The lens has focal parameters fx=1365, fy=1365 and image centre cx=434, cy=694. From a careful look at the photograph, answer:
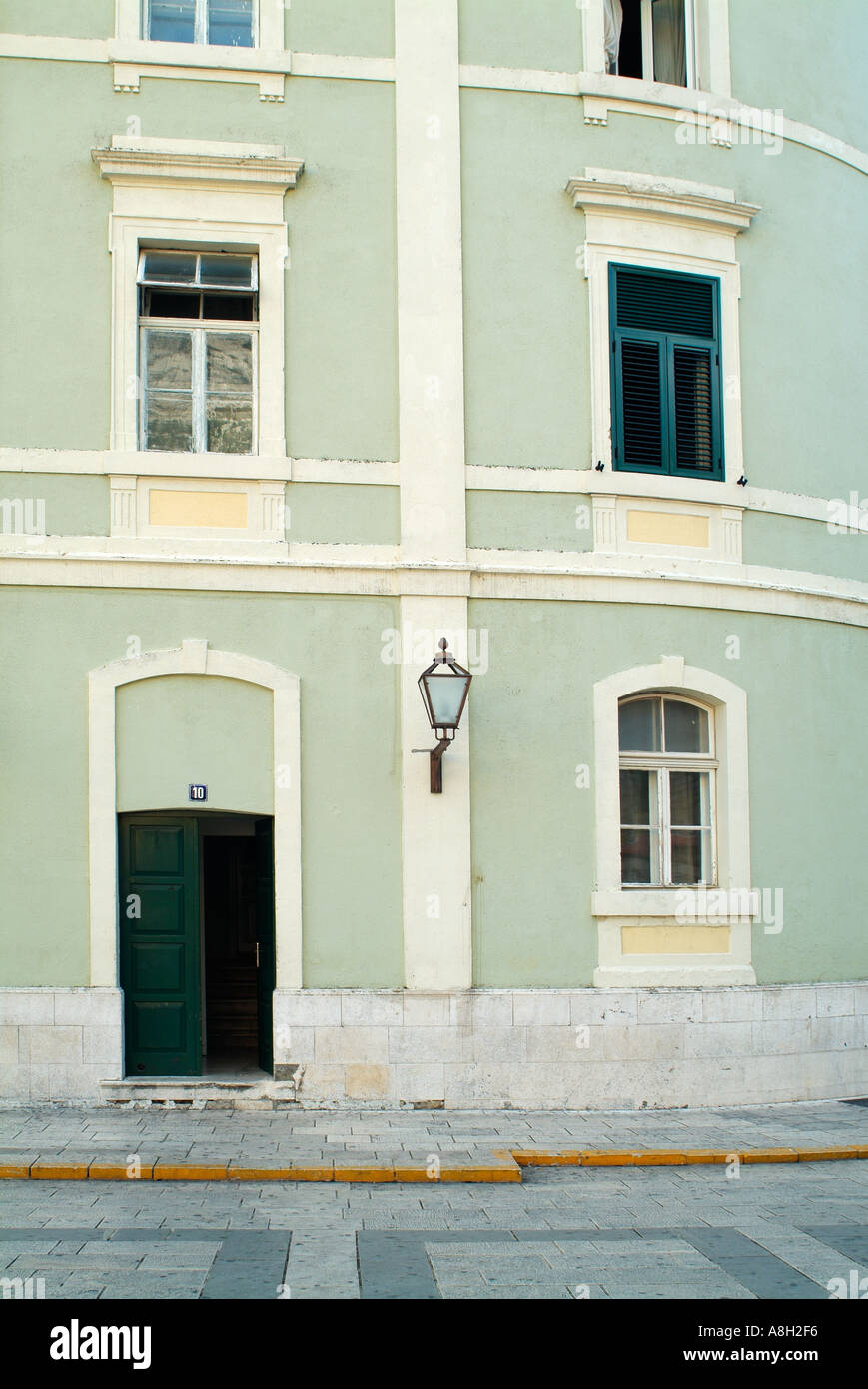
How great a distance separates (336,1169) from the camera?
30.9 feet

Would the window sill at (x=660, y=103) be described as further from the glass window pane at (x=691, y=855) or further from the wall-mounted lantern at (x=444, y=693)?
the glass window pane at (x=691, y=855)

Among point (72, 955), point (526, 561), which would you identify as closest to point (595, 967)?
point (526, 561)

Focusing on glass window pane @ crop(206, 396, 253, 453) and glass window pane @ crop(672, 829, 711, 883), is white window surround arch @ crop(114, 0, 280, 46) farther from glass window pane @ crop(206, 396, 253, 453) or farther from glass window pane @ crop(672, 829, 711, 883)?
glass window pane @ crop(672, 829, 711, 883)

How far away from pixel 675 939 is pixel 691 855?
2.80 feet

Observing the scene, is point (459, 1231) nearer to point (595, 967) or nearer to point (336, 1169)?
point (336, 1169)

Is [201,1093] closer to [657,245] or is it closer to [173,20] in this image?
[657,245]

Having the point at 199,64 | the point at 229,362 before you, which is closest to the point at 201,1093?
the point at 229,362

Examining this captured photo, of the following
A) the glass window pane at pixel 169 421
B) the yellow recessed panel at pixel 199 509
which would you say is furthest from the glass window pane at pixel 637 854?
the glass window pane at pixel 169 421

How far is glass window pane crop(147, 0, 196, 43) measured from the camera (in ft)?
40.7

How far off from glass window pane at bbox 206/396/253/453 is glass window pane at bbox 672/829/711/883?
5244 millimetres

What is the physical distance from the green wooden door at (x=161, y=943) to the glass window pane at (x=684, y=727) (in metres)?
4.40

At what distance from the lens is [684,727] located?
12.7 metres

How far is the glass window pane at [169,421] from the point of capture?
1195cm

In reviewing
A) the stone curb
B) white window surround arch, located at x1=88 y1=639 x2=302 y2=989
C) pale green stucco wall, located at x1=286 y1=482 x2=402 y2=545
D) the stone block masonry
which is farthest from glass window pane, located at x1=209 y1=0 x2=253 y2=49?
the stone curb
